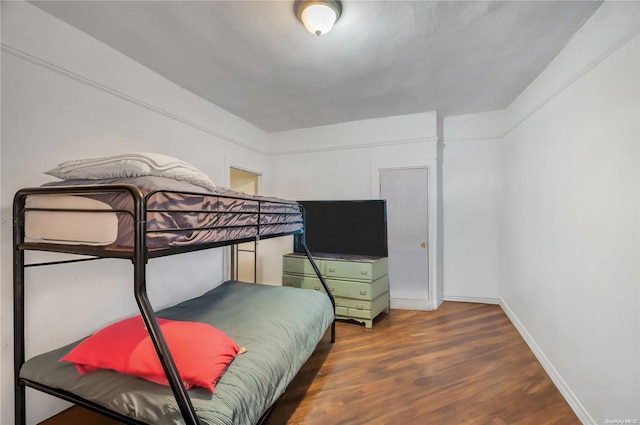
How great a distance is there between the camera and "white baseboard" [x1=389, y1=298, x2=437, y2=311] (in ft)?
11.6

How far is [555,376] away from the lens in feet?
6.64

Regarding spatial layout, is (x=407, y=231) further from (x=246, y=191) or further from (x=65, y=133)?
(x=65, y=133)

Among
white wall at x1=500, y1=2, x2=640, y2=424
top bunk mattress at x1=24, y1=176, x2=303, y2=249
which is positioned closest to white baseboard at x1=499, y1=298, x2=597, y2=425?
white wall at x1=500, y1=2, x2=640, y2=424

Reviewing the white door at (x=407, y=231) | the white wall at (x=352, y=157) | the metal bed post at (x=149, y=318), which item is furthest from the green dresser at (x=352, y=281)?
the metal bed post at (x=149, y=318)

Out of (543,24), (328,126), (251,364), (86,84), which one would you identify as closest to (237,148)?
(328,126)

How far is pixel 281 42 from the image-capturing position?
1965mm

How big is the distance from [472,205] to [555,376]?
86.2 inches

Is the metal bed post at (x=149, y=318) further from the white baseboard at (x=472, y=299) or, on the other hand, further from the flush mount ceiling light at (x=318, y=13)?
the white baseboard at (x=472, y=299)

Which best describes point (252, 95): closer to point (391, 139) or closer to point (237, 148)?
point (237, 148)

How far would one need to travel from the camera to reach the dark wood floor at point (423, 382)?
1.70 m

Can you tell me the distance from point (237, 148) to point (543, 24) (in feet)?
10.4

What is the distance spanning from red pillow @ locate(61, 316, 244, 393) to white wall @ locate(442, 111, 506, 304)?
11.1 feet

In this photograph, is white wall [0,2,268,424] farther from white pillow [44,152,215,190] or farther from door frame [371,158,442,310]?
door frame [371,158,442,310]

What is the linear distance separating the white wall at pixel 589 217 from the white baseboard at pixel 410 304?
1089mm
